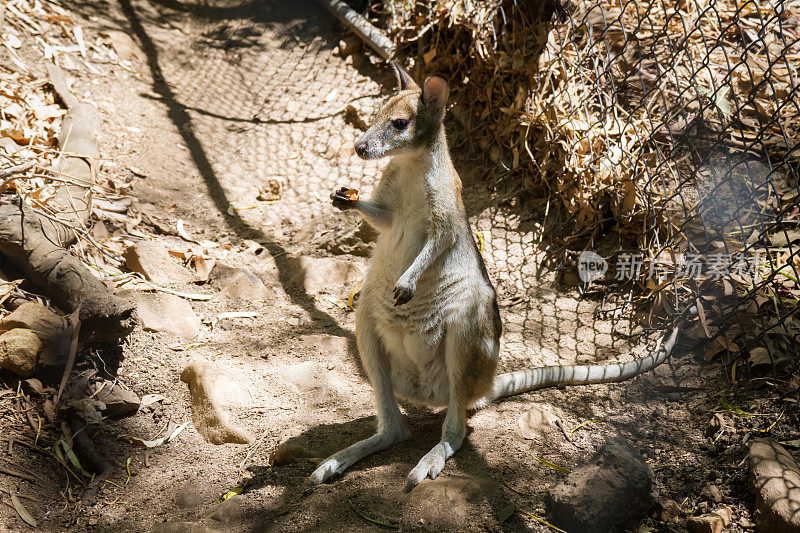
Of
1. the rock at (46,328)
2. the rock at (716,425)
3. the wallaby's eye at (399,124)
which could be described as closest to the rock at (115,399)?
the rock at (46,328)

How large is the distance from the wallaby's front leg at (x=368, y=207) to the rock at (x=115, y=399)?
5.13ft

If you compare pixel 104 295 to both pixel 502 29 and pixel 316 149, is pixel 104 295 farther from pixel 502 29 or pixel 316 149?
pixel 502 29

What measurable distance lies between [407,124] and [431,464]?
5.66ft

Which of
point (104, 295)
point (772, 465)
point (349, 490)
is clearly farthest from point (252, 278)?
point (772, 465)

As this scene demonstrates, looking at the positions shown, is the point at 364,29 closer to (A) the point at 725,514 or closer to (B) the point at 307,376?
(B) the point at 307,376

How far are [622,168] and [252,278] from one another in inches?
117

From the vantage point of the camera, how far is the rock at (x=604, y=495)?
253 cm

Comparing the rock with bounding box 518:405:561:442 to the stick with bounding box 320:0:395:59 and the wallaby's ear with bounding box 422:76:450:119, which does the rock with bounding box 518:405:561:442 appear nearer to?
the wallaby's ear with bounding box 422:76:450:119

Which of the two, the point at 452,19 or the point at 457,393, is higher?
the point at 452,19

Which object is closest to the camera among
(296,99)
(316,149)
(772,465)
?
(772,465)

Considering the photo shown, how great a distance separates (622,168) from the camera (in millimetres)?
4750

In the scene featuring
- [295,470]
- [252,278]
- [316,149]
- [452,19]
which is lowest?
[295,470]

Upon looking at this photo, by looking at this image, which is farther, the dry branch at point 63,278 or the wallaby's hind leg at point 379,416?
the dry branch at point 63,278

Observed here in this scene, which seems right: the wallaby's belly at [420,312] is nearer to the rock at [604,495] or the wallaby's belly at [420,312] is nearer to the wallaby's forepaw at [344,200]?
the wallaby's forepaw at [344,200]
